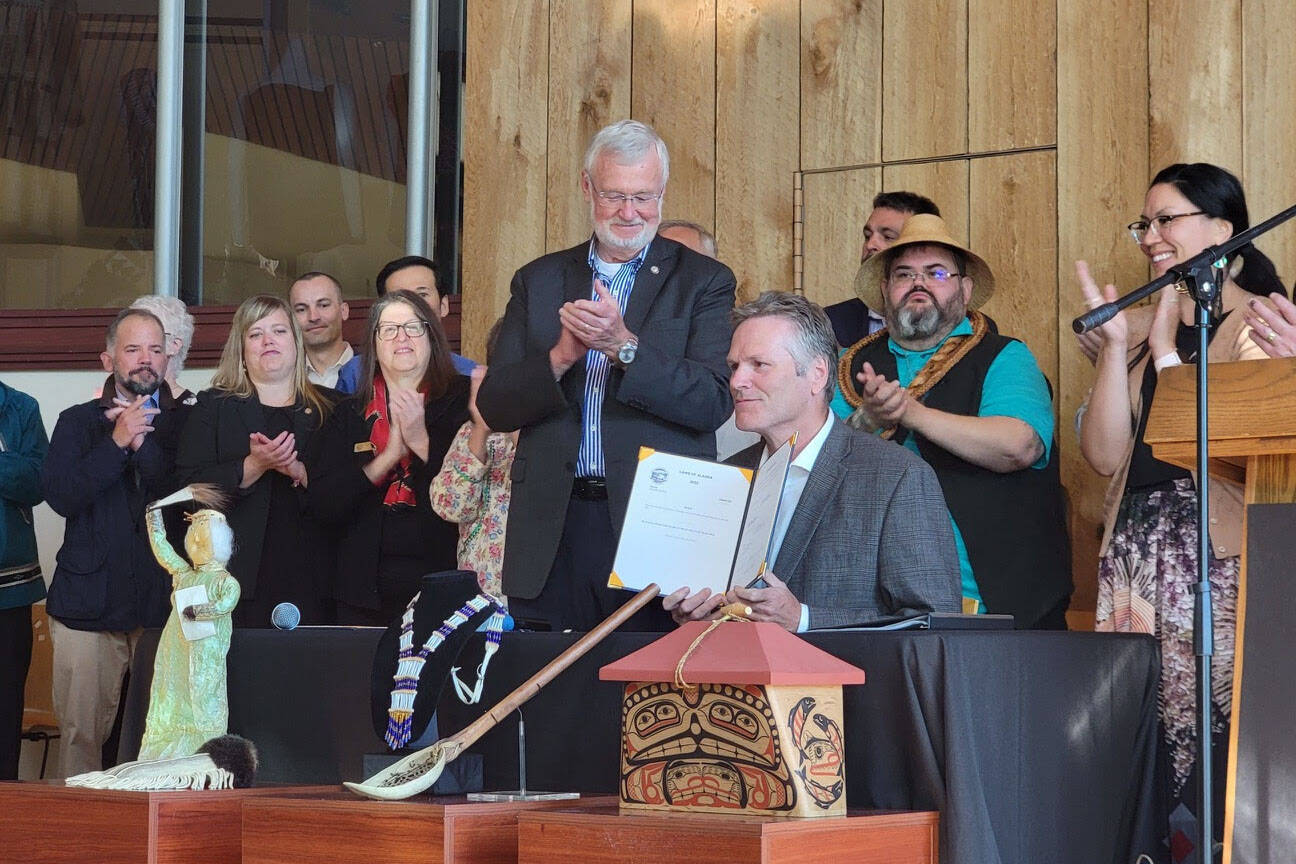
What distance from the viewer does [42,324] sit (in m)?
6.26

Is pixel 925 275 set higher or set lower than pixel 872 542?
higher

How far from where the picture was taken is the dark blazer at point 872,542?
2.68m

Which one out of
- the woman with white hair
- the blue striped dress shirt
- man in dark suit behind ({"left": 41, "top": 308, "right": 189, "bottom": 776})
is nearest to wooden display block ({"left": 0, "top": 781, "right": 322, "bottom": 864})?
the blue striped dress shirt

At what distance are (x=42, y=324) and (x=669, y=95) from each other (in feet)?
8.95

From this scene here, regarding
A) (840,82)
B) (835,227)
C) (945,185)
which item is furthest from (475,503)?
(840,82)

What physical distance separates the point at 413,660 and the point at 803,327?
903mm

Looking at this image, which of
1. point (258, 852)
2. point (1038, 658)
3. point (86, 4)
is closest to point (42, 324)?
point (86, 4)

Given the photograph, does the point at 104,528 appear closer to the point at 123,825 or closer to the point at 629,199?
the point at 629,199

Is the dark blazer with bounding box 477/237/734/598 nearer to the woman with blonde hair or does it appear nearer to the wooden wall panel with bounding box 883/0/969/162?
the woman with blonde hair

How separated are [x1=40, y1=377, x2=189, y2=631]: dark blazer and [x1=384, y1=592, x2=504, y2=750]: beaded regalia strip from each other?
2162 millimetres

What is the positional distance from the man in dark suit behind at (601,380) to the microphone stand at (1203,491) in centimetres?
95

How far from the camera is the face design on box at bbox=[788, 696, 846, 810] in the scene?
2016 mm

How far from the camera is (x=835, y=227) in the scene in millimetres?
4676

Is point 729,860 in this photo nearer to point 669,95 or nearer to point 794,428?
point 794,428
